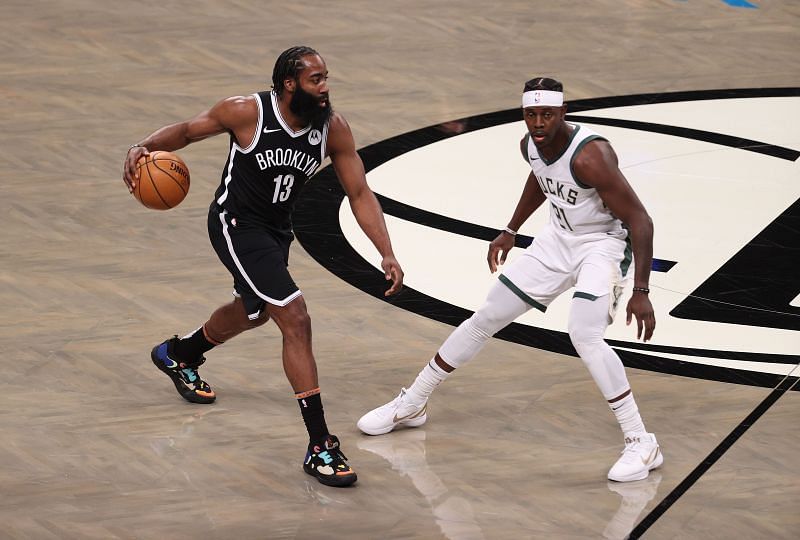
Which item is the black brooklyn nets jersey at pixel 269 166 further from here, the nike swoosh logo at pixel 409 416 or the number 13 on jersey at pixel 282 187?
the nike swoosh logo at pixel 409 416

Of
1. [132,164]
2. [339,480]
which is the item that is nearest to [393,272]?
[339,480]

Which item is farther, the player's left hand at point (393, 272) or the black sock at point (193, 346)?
the black sock at point (193, 346)

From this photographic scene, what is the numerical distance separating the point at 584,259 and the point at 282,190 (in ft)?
4.73

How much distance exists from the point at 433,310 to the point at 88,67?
19.8ft

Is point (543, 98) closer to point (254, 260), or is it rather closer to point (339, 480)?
point (254, 260)

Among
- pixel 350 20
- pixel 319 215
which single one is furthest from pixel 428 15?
pixel 319 215

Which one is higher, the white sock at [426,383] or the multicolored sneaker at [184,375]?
the white sock at [426,383]

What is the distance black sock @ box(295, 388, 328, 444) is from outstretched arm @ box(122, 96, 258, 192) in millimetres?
1226

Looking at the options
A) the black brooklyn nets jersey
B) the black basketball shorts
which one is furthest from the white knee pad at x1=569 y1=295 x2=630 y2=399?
the black brooklyn nets jersey

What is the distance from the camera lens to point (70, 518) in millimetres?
6082

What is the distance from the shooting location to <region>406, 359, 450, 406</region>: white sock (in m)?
6.95

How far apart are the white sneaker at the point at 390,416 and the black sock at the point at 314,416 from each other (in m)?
0.50

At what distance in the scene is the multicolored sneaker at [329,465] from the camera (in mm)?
6395

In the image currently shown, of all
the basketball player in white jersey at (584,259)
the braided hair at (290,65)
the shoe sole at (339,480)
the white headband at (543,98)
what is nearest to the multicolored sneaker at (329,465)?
the shoe sole at (339,480)
